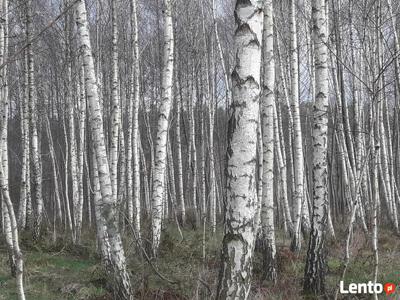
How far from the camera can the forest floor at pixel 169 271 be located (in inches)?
205

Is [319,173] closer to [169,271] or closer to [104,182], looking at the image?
[104,182]

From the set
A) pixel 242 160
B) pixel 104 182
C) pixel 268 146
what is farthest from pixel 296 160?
pixel 242 160

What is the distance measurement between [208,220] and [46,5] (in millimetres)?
9759

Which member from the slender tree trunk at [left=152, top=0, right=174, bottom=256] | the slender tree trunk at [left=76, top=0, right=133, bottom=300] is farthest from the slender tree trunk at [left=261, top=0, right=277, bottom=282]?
the slender tree trunk at [left=76, top=0, right=133, bottom=300]

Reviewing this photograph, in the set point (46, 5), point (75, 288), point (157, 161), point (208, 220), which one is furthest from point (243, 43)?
point (46, 5)

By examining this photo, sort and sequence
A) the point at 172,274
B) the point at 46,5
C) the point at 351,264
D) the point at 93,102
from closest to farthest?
the point at 93,102 < the point at 172,274 < the point at 351,264 < the point at 46,5

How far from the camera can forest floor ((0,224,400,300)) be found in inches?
205

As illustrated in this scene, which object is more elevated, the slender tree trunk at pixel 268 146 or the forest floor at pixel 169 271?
the slender tree trunk at pixel 268 146

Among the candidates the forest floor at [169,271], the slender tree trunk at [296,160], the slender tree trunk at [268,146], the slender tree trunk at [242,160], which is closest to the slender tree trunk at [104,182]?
the forest floor at [169,271]

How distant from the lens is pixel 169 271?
6.86 metres

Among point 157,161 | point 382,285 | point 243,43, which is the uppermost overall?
point 243,43

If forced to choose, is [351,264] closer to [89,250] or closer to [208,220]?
[89,250]

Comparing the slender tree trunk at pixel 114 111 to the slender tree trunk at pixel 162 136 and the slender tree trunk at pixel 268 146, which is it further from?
the slender tree trunk at pixel 268 146

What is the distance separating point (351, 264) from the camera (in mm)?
7031
